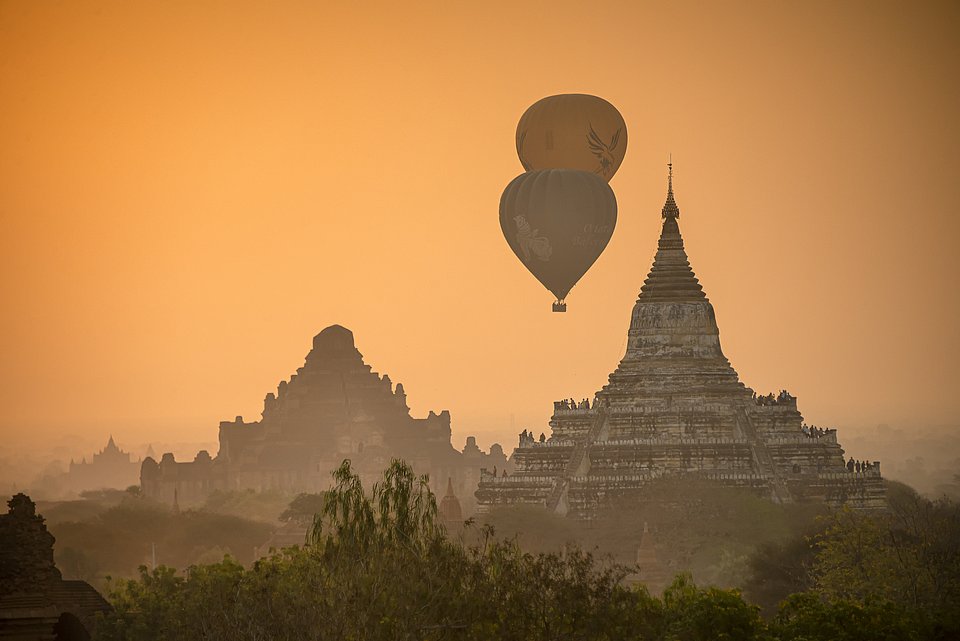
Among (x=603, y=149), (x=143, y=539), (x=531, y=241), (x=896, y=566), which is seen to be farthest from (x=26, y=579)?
(x=603, y=149)

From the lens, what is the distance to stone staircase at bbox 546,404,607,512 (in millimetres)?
110656

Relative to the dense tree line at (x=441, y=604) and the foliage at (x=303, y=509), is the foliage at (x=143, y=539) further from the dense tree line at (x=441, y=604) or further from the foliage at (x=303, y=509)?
the dense tree line at (x=441, y=604)

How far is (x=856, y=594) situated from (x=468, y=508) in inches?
2729

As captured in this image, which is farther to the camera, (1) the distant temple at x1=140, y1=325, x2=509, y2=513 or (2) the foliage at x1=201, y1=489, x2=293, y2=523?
(1) the distant temple at x1=140, y1=325, x2=509, y2=513

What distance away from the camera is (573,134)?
110 meters

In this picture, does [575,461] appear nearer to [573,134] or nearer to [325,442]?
[573,134]

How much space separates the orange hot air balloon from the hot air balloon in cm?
180

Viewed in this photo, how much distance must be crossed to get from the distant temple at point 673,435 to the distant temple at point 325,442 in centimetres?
3984

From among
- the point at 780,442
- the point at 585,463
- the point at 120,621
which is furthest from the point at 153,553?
the point at 120,621

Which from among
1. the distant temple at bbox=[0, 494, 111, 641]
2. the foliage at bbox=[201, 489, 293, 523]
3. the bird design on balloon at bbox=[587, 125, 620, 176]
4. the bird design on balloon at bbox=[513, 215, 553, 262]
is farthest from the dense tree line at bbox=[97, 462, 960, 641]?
the foliage at bbox=[201, 489, 293, 523]

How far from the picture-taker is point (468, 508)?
13150 cm

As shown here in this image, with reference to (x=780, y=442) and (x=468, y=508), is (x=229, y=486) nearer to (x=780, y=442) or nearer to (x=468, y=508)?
(x=468, y=508)

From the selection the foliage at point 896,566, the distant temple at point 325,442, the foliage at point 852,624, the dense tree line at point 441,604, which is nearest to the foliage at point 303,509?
the distant temple at point 325,442

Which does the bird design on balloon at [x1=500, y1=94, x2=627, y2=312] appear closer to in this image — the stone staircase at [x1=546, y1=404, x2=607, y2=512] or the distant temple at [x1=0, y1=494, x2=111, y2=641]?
the stone staircase at [x1=546, y1=404, x2=607, y2=512]
